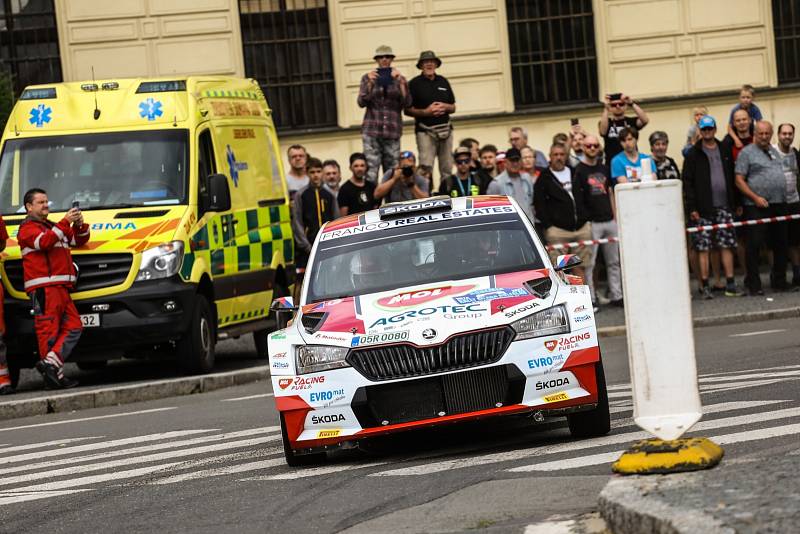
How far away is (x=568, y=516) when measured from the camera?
732 cm

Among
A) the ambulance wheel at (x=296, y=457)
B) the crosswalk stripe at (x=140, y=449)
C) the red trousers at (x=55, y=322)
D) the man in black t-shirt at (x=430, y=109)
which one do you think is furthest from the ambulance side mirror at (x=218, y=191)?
the ambulance wheel at (x=296, y=457)

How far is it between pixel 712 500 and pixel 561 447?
3.41m

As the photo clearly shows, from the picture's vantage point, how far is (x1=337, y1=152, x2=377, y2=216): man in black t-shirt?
21.0 meters

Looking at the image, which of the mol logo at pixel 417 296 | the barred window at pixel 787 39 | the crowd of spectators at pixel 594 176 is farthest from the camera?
the barred window at pixel 787 39

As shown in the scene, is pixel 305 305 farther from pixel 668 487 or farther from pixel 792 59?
pixel 792 59

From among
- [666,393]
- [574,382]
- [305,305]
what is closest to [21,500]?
[305,305]

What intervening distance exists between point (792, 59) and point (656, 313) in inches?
970

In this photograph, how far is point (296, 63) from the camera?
30.2m

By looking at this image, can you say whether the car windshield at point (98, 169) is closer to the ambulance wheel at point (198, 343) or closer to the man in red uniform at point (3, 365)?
the man in red uniform at point (3, 365)

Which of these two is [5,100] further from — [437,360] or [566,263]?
[437,360]

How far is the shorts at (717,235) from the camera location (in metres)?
21.8

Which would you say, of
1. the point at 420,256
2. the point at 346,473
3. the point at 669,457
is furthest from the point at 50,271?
the point at 669,457

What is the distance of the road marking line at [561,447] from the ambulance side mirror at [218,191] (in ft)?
27.0

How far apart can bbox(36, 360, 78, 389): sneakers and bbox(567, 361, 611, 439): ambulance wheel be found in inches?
336
